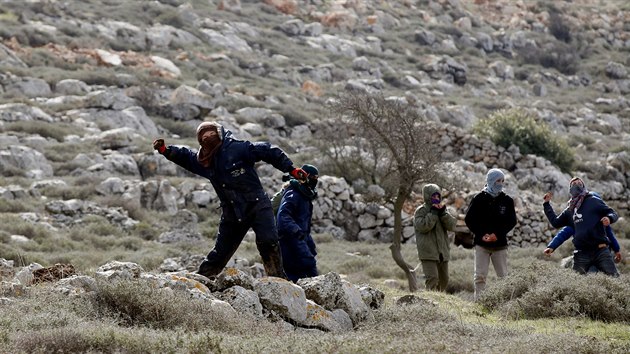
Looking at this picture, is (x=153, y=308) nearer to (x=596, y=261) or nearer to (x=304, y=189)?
(x=304, y=189)

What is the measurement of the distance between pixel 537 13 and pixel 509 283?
57.5 metres

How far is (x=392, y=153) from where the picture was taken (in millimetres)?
14930

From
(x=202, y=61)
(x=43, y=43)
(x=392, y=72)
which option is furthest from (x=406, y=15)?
(x=43, y=43)

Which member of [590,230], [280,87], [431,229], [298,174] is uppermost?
[298,174]

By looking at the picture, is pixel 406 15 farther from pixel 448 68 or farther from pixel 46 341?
pixel 46 341

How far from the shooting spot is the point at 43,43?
111 feet

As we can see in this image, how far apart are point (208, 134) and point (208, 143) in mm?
85

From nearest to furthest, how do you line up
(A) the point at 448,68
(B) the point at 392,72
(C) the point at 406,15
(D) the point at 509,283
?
(D) the point at 509,283 → (B) the point at 392,72 → (A) the point at 448,68 → (C) the point at 406,15

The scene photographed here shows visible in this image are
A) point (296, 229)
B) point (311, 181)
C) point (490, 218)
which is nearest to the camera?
point (311, 181)

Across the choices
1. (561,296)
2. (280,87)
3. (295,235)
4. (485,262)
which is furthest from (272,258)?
(280,87)

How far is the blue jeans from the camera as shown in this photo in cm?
947

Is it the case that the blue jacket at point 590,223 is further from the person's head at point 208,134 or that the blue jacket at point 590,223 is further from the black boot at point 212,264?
the person's head at point 208,134

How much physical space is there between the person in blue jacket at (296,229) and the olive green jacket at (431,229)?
7.65 feet

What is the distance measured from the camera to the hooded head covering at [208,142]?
7637 mm
